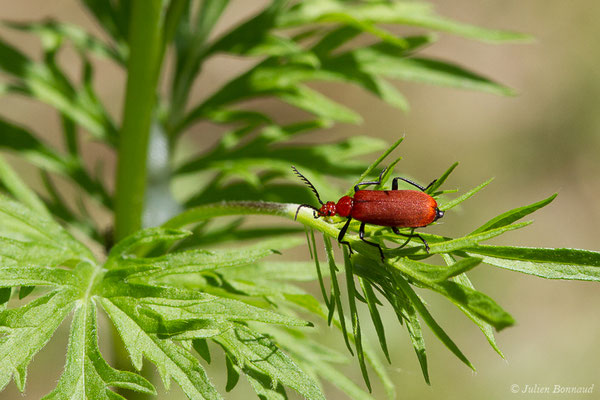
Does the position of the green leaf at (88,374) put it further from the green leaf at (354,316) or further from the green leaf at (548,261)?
the green leaf at (548,261)

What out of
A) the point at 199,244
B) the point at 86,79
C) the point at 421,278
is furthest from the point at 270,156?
the point at 421,278

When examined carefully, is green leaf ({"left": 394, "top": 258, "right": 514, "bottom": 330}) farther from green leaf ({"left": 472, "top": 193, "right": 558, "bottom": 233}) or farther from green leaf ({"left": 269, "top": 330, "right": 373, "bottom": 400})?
green leaf ({"left": 269, "top": 330, "right": 373, "bottom": 400})

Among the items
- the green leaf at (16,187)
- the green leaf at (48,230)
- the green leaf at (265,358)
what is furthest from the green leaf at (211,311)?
the green leaf at (16,187)

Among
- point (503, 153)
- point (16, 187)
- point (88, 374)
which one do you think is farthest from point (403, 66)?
point (503, 153)

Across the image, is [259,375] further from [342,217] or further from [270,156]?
[270,156]

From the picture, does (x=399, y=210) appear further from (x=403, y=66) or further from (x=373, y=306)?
(x=403, y=66)

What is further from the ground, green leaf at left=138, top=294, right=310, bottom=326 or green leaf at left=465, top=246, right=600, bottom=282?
green leaf at left=465, top=246, right=600, bottom=282

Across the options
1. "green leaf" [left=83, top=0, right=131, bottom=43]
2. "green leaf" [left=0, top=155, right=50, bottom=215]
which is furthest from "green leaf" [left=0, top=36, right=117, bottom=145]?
"green leaf" [left=0, top=155, right=50, bottom=215]
